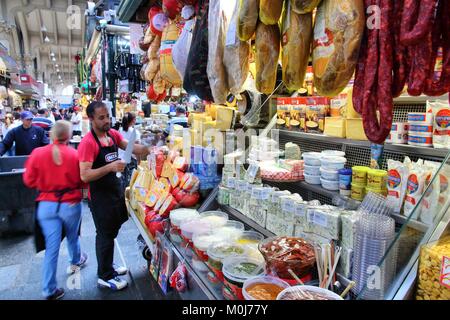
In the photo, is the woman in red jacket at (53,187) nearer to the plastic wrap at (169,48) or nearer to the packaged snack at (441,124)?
the plastic wrap at (169,48)

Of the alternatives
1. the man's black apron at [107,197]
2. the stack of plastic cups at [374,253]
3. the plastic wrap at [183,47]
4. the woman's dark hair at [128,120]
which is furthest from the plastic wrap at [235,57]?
the woman's dark hair at [128,120]

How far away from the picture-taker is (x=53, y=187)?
3.14 meters

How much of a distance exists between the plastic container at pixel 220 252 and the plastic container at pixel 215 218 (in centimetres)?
29

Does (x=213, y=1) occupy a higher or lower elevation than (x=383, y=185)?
higher

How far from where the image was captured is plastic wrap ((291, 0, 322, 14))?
3.45 ft

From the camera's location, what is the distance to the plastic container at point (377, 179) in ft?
5.03

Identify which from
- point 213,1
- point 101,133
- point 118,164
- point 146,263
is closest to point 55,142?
point 101,133

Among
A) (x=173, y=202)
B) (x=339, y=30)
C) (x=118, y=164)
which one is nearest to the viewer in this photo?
(x=339, y=30)

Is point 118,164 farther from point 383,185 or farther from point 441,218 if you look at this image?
point 441,218

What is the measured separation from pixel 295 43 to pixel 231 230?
137 centimetres

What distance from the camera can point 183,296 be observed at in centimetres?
205

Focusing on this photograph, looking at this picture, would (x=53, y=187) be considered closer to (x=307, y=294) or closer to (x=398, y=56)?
(x=307, y=294)
